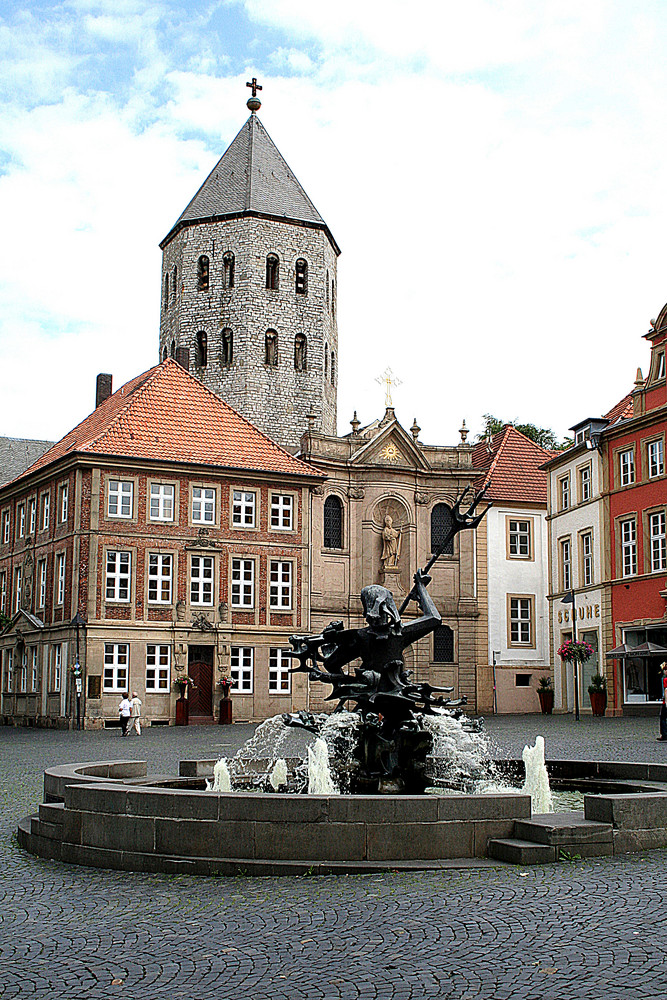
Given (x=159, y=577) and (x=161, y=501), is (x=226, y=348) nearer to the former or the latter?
(x=161, y=501)

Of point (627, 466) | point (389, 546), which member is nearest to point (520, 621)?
point (389, 546)

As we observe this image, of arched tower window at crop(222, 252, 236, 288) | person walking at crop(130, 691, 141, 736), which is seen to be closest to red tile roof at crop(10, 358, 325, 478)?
person walking at crop(130, 691, 141, 736)

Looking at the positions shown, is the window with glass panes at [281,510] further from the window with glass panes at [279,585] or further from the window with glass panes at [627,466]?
the window with glass panes at [627,466]

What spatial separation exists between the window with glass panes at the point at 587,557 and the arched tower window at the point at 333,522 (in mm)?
11877

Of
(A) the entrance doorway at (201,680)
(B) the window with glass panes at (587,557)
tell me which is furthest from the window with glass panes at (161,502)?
(B) the window with glass panes at (587,557)

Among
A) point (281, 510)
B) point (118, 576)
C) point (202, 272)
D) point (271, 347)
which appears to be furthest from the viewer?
point (202, 272)

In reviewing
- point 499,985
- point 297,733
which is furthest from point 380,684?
point 297,733

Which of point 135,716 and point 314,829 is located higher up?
point 314,829

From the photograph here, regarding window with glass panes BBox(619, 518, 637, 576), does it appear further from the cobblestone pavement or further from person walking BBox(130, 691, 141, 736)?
the cobblestone pavement

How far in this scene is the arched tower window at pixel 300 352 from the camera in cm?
6806

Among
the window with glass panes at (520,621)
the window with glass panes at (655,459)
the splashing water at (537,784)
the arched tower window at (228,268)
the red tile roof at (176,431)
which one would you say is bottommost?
the splashing water at (537,784)

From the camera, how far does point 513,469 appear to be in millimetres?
57312

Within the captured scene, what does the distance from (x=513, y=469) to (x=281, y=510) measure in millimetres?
14890

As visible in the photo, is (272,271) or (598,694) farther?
(272,271)
